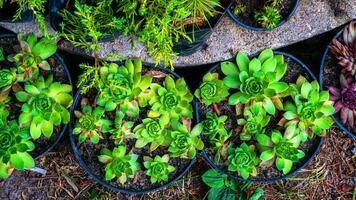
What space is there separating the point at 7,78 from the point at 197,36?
769 mm

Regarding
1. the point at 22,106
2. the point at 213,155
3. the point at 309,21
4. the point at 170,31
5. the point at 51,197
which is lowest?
the point at 51,197

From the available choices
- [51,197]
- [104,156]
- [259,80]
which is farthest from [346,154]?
[51,197]

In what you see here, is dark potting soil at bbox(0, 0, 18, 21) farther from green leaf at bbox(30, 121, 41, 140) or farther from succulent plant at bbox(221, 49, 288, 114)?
succulent plant at bbox(221, 49, 288, 114)

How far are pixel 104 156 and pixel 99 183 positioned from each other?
1.03 ft

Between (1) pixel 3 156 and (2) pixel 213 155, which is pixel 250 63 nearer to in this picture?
(2) pixel 213 155

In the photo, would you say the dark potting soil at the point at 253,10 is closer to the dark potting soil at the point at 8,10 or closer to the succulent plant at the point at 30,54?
the succulent plant at the point at 30,54

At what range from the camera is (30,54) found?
6.77 feet

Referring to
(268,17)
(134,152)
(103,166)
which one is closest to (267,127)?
(268,17)

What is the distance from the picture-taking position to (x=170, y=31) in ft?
6.01

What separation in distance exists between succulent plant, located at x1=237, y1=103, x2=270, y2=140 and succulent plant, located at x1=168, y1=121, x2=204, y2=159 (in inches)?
7.2

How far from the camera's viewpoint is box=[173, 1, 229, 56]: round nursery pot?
6.35 feet

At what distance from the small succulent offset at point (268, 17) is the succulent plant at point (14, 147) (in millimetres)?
1070

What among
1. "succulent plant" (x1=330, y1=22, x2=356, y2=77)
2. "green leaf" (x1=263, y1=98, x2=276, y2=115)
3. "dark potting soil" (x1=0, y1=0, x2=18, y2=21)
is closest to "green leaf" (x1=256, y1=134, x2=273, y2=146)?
"green leaf" (x1=263, y1=98, x2=276, y2=115)

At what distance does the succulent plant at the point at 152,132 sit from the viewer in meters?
2.10
